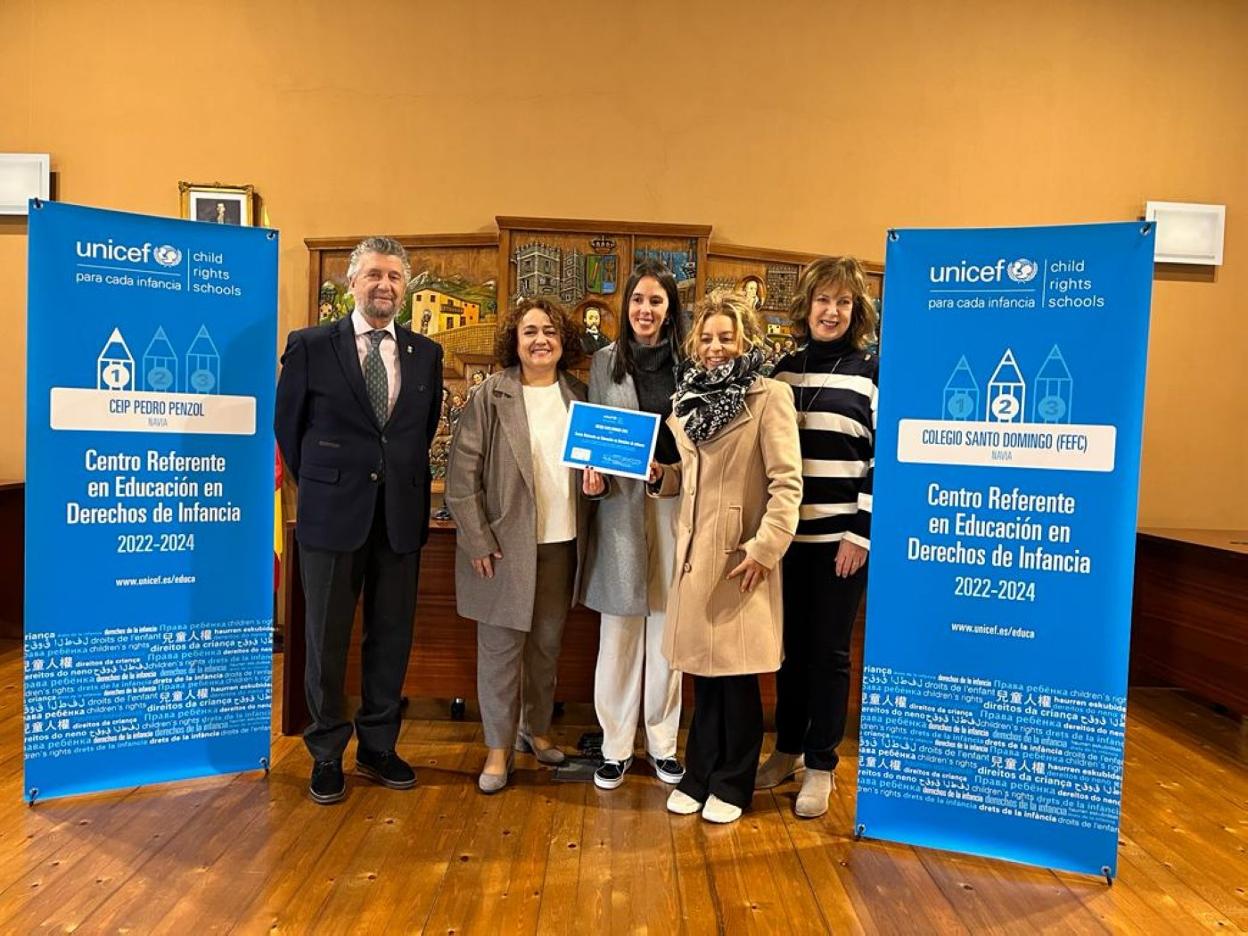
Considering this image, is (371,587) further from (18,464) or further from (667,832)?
(18,464)

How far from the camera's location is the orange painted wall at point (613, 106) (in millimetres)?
4559

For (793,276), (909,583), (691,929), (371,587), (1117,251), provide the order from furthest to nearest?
(793,276) < (371,587) < (909,583) < (1117,251) < (691,929)

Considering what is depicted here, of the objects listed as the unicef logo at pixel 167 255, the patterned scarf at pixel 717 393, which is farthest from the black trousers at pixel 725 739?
the unicef logo at pixel 167 255

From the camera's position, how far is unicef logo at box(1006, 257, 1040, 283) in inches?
87.0

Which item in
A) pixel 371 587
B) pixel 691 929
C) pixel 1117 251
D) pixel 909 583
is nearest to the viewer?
pixel 691 929

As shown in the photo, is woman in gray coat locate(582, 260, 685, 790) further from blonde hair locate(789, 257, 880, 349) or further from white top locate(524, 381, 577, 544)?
blonde hair locate(789, 257, 880, 349)

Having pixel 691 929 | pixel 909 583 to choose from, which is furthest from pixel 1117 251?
pixel 691 929

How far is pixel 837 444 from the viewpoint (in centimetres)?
254

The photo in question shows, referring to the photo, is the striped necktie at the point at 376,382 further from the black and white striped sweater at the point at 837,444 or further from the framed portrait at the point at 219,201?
the framed portrait at the point at 219,201

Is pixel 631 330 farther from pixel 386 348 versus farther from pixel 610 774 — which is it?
pixel 610 774

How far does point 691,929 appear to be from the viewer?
1.98 meters

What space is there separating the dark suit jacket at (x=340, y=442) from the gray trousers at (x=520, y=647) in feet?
1.42

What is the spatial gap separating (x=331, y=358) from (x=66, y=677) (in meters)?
1.23

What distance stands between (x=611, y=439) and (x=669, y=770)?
3.78 feet
